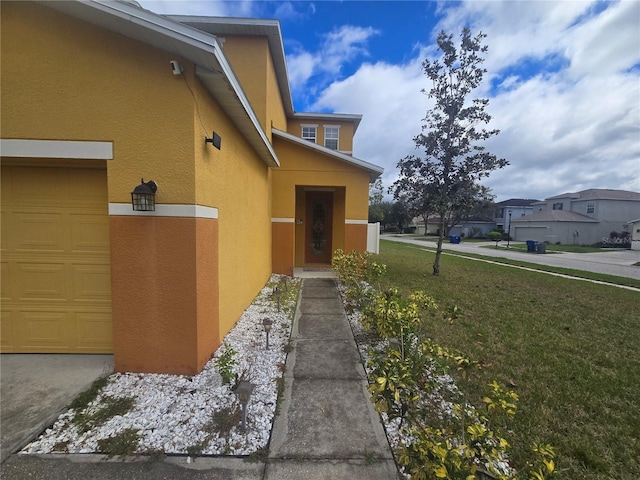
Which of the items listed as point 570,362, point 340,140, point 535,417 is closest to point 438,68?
point 340,140

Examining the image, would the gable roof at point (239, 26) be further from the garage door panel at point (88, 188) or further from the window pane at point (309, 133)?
the garage door panel at point (88, 188)

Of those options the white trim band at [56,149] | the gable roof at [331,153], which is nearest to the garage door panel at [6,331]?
the white trim band at [56,149]

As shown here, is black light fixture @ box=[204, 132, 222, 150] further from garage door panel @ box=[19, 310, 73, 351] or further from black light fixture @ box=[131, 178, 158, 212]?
garage door panel @ box=[19, 310, 73, 351]

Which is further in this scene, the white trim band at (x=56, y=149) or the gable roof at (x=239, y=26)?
the gable roof at (x=239, y=26)

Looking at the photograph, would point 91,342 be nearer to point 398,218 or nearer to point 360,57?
point 360,57

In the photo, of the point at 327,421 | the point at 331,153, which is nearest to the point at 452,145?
the point at 331,153

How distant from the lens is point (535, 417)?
9.11 ft

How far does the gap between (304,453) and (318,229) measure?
8.77 meters

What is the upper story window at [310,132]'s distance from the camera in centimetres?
1317

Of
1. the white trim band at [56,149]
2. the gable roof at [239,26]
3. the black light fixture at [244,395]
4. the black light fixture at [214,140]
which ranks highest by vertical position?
the gable roof at [239,26]

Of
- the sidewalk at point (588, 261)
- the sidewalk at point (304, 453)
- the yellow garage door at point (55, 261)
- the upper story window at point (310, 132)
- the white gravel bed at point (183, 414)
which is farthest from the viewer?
the upper story window at point (310, 132)

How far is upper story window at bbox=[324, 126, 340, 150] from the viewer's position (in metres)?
13.3

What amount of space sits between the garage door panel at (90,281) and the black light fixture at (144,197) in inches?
42.4

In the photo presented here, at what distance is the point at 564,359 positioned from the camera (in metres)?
4.04
